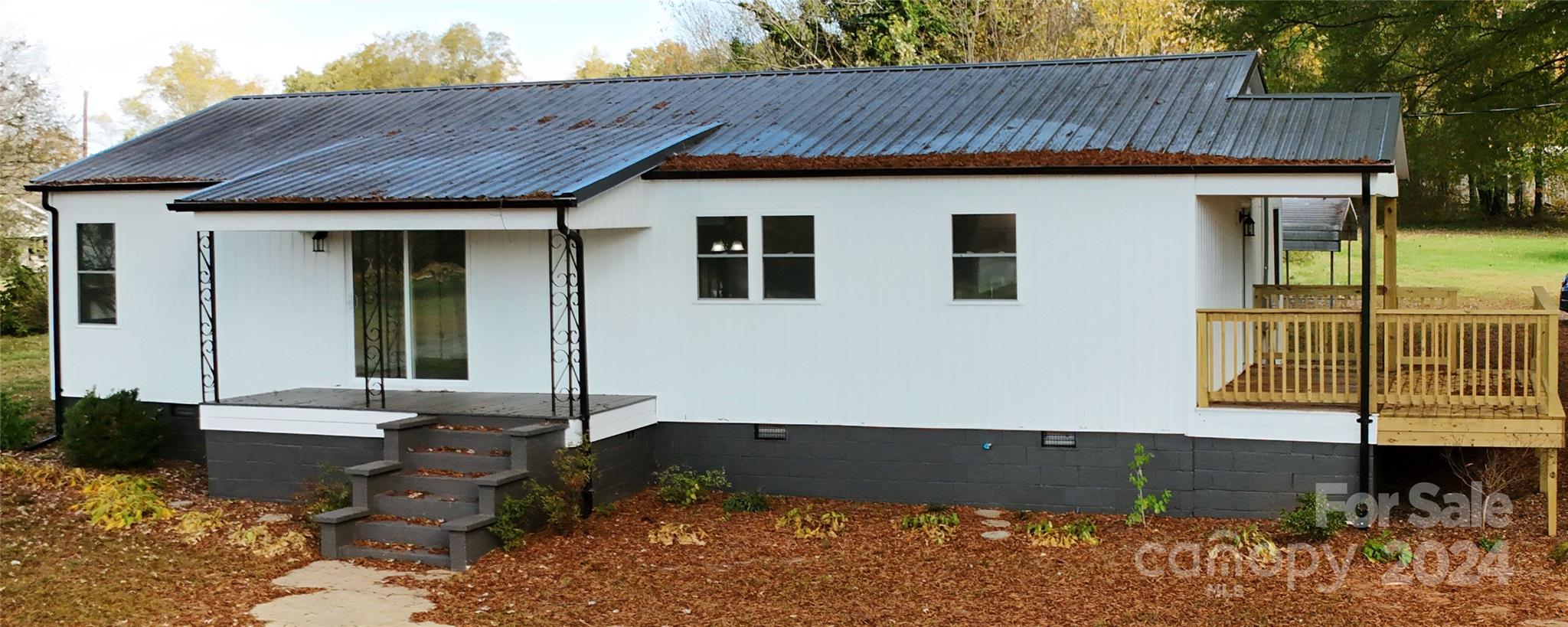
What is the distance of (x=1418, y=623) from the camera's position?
26.0 ft

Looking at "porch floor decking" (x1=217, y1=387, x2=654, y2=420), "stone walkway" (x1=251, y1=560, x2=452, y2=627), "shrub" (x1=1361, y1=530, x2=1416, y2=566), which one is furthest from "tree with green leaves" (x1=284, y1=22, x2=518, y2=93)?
"shrub" (x1=1361, y1=530, x2=1416, y2=566)

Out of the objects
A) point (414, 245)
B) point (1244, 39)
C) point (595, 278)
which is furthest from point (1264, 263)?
point (414, 245)

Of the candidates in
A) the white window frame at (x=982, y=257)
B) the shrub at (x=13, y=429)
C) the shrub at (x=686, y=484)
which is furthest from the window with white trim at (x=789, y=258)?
the shrub at (x=13, y=429)

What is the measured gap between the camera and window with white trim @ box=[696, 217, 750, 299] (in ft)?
38.7

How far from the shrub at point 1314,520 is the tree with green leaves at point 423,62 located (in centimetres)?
5018

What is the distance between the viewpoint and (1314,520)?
988 centimetres

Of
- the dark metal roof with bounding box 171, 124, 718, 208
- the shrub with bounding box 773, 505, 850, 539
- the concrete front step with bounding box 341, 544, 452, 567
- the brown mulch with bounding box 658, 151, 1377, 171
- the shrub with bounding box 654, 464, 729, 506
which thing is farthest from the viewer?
the shrub with bounding box 654, 464, 729, 506

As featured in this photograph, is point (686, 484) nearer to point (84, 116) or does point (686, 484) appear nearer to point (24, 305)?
point (24, 305)

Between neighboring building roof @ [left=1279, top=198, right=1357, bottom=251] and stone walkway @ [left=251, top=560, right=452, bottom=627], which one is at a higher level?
neighboring building roof @ [left=1279, top=198, right=1357, bottom=251]

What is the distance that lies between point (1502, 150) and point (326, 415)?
1581cm

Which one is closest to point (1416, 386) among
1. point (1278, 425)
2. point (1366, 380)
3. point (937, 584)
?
point (1366, 380)

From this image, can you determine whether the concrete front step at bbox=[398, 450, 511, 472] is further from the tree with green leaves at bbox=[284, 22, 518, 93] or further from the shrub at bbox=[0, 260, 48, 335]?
the tree with green leaves at bbox=[284, 22, 518, 93]

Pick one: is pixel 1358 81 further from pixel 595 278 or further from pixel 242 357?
pixel 242 357

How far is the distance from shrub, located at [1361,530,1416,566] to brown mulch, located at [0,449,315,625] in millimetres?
7259
